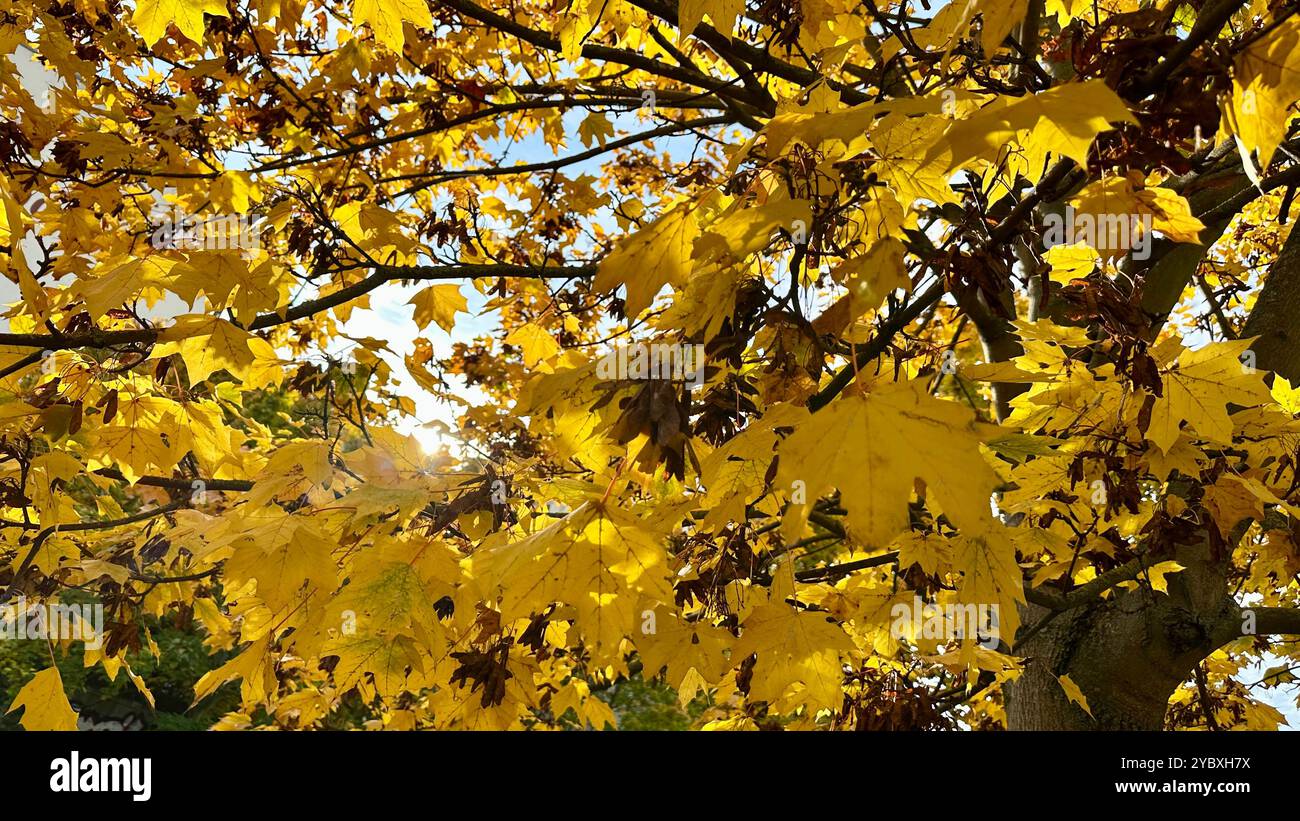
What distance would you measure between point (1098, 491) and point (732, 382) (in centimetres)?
154

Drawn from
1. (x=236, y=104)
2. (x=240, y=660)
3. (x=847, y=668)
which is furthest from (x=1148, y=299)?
(x=236, y=104)

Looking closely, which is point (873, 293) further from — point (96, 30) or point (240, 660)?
point (96, 30)

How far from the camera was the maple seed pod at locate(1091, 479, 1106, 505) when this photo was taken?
255 cm

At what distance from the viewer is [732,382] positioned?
1855mm

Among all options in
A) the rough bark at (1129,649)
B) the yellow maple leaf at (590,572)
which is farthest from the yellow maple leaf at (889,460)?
the rough bark at (1129,649)

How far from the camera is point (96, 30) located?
14.0ft

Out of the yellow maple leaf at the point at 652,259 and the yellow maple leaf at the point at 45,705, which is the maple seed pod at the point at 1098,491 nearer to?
the yellow maple leaf at the point at 652,259

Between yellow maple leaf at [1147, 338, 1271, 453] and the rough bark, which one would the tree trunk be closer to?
the rough bark

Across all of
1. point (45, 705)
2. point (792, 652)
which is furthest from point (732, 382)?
point (45, 705)

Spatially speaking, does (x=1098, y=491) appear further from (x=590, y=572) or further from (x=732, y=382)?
(x=590, y=572)

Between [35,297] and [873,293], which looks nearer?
[873,293]

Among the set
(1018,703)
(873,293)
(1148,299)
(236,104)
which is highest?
(236,104)
